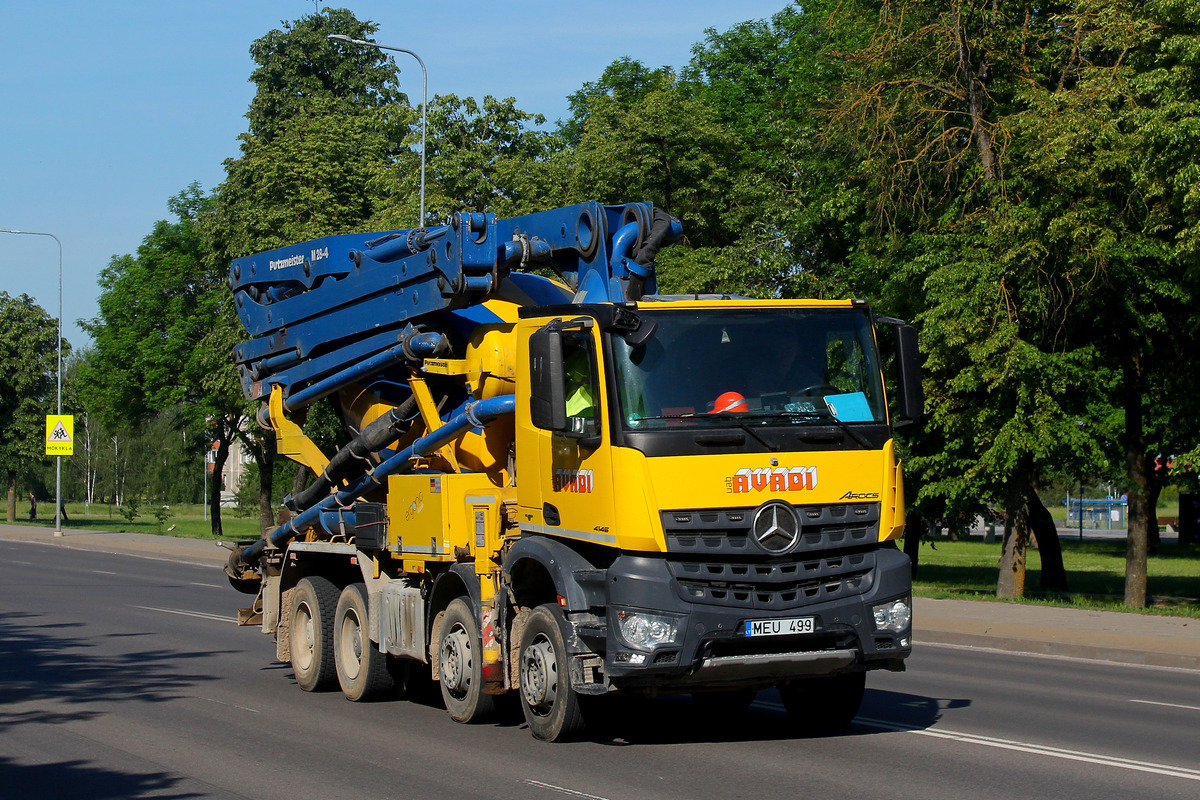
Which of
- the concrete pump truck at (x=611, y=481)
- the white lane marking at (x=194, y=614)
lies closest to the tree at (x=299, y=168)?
the white lane marking at (x=194, y=614)

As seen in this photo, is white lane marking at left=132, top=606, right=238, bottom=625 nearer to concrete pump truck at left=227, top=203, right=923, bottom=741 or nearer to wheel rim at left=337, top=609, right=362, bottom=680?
wheel rim at left=337, top=609, right=362, bottom=680

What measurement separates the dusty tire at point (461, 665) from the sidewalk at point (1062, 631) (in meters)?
9.32

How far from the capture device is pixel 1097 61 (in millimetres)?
22141

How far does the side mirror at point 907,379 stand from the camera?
29.4 ft

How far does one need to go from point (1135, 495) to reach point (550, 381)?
1682 centimetres

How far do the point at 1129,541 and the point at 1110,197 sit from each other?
20.1 feet

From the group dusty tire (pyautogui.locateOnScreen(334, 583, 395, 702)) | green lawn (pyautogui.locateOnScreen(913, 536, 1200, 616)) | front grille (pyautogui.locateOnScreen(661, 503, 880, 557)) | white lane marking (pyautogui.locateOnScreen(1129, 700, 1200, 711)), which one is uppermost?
front grille (pyautogui.locateOnScreen(661, 503, 880, 557))

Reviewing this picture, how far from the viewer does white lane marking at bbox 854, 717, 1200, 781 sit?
809cm


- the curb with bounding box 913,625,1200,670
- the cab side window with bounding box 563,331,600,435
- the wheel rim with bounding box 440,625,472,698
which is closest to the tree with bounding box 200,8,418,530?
the curb with bounding box 913,625,1200,670

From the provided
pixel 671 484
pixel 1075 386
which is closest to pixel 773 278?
pixel 1075 386

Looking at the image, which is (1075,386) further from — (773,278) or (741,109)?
(741,109)

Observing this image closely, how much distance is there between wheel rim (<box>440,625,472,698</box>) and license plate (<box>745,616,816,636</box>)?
250 cm

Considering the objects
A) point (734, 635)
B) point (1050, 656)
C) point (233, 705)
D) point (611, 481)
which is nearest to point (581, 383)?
point (611, 481)

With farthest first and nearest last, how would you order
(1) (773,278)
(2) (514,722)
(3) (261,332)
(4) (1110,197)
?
1. (1) (773,278)
2. (4) (1110,197)
3. (3) (261,332)
4. (2) (514,722)
